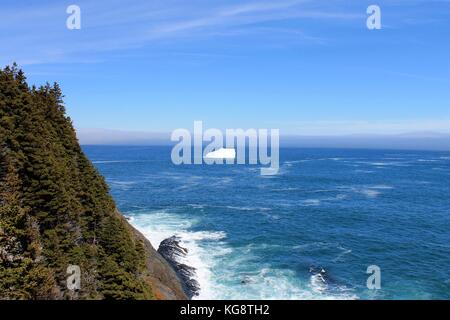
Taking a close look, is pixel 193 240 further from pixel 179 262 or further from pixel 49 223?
pixel 49 223

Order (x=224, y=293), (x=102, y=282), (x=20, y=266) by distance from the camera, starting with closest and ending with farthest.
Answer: (x=20, y=266) → (x=102, y=282) → (x=224, y=293)

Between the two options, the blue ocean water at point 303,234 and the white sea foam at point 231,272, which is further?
the blue ocean water at point 303,234

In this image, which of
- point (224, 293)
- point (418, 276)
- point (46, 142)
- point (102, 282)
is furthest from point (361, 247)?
point (46, 142)

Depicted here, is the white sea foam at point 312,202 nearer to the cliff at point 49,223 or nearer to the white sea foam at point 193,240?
the white sea foam at point 193,240

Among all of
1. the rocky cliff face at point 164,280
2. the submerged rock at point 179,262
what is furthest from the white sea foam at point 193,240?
the rocky cliff face at point 164,280

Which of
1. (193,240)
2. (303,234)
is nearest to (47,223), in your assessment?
(193,240)
